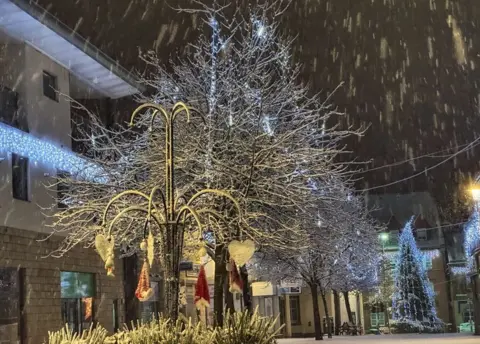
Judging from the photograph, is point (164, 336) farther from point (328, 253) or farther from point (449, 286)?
point (449, 286)

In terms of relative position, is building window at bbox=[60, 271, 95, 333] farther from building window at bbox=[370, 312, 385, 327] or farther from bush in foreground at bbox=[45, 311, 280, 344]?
building window at bbox=[370, 312, 385, 327]

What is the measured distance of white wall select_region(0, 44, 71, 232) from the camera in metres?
20.2

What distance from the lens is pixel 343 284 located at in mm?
44031

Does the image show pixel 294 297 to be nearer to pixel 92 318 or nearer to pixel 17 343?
pixel 92 318

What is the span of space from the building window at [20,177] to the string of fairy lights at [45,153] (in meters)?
0.20

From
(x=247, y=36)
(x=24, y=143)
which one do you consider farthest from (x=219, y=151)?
(x=24, y=143)

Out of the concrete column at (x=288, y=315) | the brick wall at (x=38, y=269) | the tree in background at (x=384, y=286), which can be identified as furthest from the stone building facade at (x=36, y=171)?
the tree in background at (x=384, y=286)

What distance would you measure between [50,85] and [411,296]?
30.9 metres

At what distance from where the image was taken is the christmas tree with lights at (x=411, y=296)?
46000mm

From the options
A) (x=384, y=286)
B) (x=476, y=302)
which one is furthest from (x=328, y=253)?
(x=384, y=286)

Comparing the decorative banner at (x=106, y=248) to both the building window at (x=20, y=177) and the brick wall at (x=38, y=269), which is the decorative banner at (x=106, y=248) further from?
the building window at (x=20, y=177)

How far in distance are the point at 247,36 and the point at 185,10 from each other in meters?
2.14

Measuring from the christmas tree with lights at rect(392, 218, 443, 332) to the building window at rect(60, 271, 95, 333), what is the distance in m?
26.3

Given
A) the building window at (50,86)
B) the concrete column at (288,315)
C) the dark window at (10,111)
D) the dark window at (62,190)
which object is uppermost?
the building window at (50,86)
